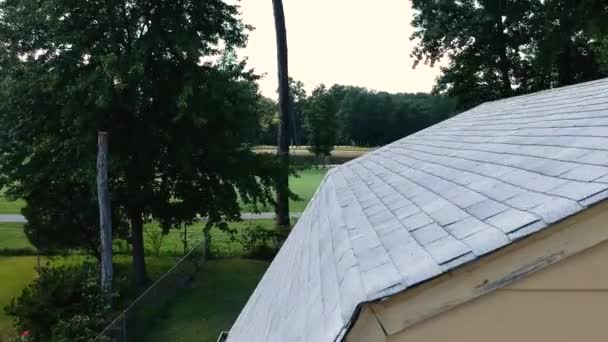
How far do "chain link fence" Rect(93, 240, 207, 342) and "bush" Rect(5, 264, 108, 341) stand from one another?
383mm

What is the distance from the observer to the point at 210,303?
1530cm

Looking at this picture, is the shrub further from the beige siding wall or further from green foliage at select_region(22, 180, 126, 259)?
the beige siding wall

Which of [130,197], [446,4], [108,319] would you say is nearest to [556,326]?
[108,319]

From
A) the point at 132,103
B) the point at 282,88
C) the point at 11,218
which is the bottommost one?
the point at 11,218

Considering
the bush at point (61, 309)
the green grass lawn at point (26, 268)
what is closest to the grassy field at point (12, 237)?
the green grass lawn at point (26, 268)

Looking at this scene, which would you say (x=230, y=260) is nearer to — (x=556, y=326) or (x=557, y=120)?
(x=557, y=120)

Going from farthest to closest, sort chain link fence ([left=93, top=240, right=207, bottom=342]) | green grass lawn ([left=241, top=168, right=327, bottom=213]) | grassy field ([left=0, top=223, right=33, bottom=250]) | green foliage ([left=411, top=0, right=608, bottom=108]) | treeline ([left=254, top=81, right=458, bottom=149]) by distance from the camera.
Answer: treeline ([left=254, top=81, right=458, bottom=149]), green grass lawn ([left=241, top=168, right=327, bottom=213]), green foliage ([left=411, top=0, right=608, bottom=108]), grassy field ([left=0, top=223, right=33, bottom=250]), chain link fence ([left=93, top=240, right=207, bottom=342])

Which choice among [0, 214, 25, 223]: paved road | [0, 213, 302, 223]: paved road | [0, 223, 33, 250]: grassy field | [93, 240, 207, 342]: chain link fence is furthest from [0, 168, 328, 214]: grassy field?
[93, 240, 207, 342]: chain link fence

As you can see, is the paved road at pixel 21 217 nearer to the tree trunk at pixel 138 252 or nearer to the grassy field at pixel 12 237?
the grassy field at pixel 12 237

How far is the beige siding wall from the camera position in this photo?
2.19 meters

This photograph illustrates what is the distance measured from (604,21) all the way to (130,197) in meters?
16.6

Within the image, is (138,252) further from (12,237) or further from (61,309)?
(12,237)

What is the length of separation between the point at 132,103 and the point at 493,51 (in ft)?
68.8

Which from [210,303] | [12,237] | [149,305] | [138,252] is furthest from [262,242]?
[12,237]
